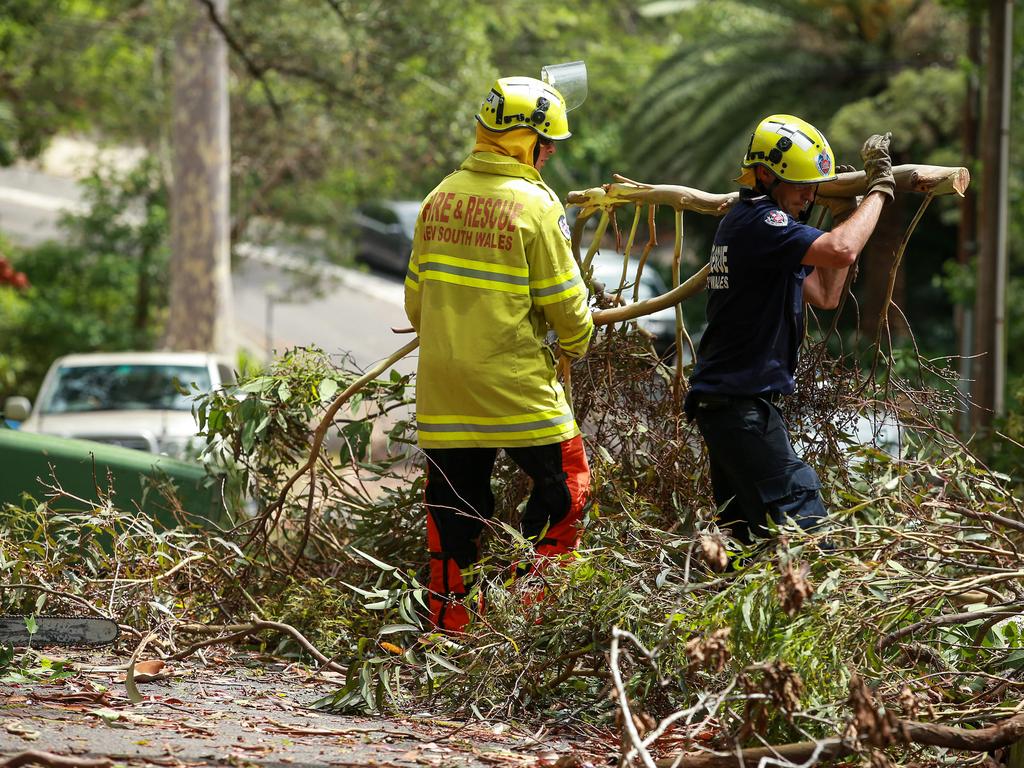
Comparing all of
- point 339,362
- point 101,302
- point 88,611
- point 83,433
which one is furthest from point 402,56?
point 88,611

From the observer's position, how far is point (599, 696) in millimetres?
4285

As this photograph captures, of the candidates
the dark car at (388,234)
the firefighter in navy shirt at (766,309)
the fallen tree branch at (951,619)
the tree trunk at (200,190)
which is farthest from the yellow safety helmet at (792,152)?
the dark car at (388,234)

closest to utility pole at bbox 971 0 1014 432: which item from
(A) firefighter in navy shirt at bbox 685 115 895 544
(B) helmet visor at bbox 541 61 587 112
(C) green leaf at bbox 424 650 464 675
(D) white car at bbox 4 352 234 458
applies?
(D) white car at bbox 4 352 234 458

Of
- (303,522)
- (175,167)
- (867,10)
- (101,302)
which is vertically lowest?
(303,522)

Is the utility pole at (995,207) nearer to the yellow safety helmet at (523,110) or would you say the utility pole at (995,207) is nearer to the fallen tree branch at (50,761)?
the yellow safety helmet at (523,110)

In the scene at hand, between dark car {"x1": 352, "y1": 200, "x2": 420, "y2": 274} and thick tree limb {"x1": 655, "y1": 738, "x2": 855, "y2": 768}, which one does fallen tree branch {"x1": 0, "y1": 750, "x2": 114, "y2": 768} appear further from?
dark car {"x1": 352, "y1": 200, "x2": 420, "y2": 274}

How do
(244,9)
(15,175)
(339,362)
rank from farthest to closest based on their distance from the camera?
(15,175) → (244,9) → (339,362)

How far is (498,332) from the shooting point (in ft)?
15.9

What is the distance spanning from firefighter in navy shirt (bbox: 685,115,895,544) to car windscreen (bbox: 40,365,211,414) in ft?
22.5

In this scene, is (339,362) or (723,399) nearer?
(723,399)

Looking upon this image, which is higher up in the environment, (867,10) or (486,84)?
(867,10)

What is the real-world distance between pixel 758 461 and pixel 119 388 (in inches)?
302

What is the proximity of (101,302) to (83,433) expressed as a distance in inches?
400

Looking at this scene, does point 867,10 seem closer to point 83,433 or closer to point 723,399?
point 83,433
